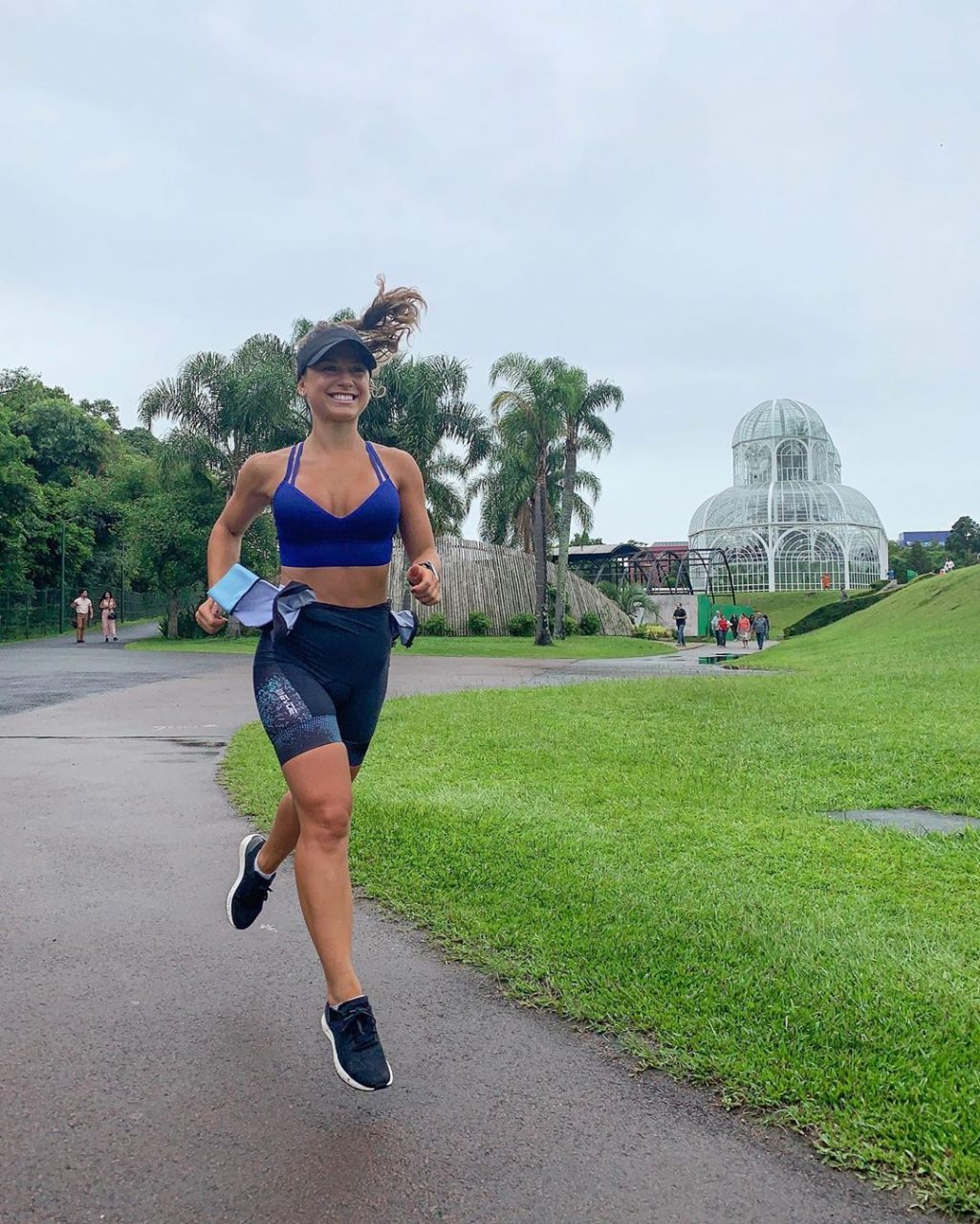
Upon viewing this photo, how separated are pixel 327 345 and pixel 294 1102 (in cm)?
219

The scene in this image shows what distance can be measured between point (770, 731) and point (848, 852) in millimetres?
3822

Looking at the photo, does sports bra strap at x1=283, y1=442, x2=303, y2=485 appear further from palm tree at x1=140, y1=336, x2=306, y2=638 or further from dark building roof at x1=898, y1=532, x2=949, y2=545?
dark building roof at x1=898, y1=532, x2=949, y2=545

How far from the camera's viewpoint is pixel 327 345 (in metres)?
3.17

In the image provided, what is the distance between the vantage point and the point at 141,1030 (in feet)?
9.90

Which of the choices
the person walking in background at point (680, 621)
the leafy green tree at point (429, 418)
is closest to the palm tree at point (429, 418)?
the leafy green tree at point (429, 418)

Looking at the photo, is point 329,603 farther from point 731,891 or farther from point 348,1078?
point 731,891

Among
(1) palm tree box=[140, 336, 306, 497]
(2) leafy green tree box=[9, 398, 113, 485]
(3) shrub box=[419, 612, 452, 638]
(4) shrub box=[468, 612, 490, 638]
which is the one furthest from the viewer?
(2) leafy green tree box=[9, 398, 113, 485]

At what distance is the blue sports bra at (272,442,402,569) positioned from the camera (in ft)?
10.2

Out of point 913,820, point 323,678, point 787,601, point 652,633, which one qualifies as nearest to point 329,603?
point 323,678

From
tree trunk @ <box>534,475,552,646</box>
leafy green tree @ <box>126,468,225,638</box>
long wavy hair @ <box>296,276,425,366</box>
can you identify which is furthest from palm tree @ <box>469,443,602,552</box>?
long wavy hair @ <box>296,276,425,366</box>

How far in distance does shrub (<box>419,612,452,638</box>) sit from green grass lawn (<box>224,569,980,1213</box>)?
2792 centimetres

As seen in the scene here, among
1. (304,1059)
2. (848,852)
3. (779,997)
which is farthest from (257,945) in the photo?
(848,852)

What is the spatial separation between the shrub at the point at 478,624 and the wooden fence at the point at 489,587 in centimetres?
32

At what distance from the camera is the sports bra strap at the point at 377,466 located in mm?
3232
